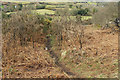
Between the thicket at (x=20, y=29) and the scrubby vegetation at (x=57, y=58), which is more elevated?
the thicket at (x=20, y=29)

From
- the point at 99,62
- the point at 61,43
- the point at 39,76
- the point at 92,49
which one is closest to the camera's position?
the point at 39,76

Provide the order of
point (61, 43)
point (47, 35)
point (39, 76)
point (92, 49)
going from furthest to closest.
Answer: point (47, 35)
point (61, 43)
point (92, 49)
point (39, 76)

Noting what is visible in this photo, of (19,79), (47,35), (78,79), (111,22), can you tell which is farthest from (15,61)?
(111,22)

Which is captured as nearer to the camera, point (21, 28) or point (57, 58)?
point (57, 58)

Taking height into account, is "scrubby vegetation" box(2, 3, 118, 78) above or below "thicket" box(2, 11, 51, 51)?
below

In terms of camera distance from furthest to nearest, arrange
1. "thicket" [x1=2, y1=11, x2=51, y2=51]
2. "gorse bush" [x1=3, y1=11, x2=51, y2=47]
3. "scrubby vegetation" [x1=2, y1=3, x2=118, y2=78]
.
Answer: "gorse bush" [x1=3, y1=11, x2=51, y2=47] → "thicket" [x1=2, y1=11, x2=51, y2=51] → "scrubby vegetation" [x1=2, y1=3, x2=118, y2=78]

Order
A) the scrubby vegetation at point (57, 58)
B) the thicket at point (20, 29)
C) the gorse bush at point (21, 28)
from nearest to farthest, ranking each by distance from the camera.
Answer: the scrubby vegetation at point (57, 58)
the thicket at point (20, 29)
the gorse bush at point (21, 28)

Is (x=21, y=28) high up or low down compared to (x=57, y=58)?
up

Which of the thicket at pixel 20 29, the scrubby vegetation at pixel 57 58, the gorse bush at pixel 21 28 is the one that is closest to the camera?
the scrubby vegetation at pixel 57 58

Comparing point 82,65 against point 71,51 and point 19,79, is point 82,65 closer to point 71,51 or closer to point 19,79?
point 71,51

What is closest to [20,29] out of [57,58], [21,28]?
[21,28]

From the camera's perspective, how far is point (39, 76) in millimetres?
9484

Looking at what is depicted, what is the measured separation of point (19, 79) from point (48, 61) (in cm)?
279

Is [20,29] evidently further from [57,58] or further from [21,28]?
[57,58]
